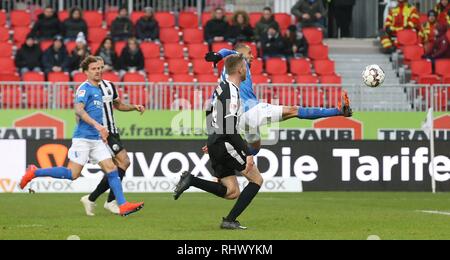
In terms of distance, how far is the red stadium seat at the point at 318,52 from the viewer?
31312 mm

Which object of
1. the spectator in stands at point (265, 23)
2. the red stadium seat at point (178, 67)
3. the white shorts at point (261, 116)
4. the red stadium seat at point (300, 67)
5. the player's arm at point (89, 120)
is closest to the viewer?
the white shorts at point (261, 116)

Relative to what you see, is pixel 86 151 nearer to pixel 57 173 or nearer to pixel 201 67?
pixel 57 173

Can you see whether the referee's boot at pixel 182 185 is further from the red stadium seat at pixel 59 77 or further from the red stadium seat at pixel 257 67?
the red stadium seat at pixel 257 67

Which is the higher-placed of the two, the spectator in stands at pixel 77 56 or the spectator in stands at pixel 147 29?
the spectator in stands at pixel 147 29

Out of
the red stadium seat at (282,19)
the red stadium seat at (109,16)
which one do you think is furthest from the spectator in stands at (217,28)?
the red stadium seat at (109,16)

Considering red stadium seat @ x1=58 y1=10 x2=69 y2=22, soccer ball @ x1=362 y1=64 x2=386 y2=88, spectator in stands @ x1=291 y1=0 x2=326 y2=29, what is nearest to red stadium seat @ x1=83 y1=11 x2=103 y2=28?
red stadium seat @ x1=58 y1=10 x2=69 y2=22

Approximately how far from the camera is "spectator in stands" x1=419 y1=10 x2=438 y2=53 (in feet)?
105

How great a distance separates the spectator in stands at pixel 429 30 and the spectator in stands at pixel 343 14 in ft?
8.66

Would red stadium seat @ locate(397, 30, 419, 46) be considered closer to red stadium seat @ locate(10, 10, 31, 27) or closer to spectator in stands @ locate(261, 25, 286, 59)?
spectator in stands @ locate(261, 25, 286, 59)
